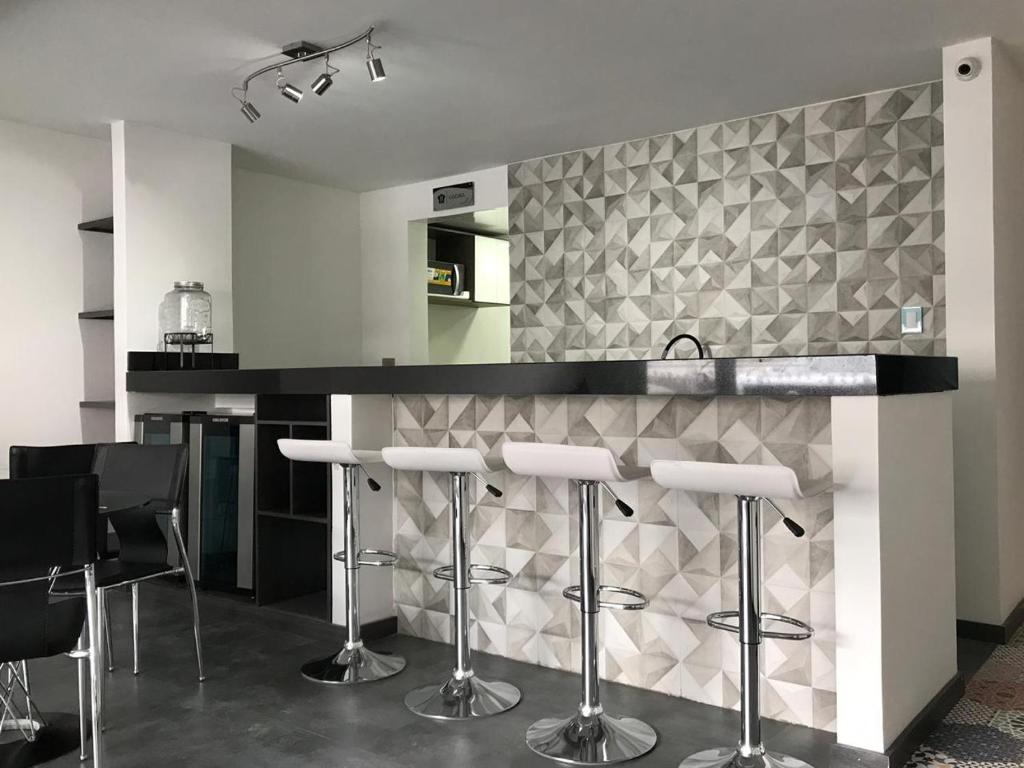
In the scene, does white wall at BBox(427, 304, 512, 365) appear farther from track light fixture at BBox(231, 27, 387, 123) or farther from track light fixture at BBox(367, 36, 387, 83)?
track light fixture at BBox(367, 36, 387, 83)

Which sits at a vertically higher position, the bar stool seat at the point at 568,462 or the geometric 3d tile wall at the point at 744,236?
the geometric 3d tile wall at the point at 744,236

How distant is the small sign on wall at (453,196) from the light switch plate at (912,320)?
2933 mm

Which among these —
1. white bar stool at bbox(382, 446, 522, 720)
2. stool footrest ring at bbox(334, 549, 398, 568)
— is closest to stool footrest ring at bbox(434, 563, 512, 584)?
white bar stool at bbox(382, 446, 522, 720)

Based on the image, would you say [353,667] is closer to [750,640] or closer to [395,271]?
[750,640]

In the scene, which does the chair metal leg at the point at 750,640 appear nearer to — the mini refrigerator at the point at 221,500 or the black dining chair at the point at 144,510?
the black dining chair at the point at 144,510

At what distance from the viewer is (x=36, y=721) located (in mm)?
2758

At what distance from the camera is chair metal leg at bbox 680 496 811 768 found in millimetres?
2350

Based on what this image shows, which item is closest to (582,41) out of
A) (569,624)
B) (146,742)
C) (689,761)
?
(569,624)

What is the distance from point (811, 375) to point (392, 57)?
241 centimetres

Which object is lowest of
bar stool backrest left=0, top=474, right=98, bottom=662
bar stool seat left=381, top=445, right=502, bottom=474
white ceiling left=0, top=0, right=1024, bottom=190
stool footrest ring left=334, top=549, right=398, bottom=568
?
stool footrest ring left=334, top=549, right=398, bottom=568

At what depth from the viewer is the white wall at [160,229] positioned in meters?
4.76

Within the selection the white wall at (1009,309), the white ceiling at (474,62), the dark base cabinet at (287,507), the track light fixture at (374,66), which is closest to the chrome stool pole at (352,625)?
the dark base cabinet at (287,507)

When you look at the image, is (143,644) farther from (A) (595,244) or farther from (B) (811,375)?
(A) (595,244)

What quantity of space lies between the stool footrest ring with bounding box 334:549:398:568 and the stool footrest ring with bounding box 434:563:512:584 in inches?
9.5
